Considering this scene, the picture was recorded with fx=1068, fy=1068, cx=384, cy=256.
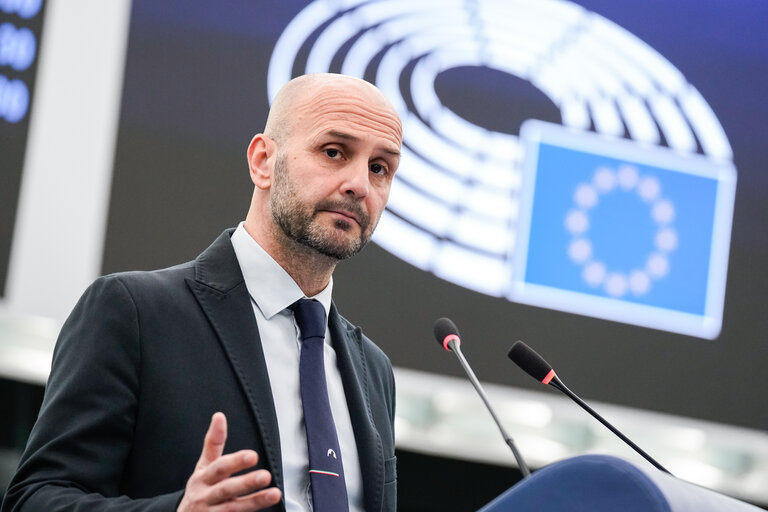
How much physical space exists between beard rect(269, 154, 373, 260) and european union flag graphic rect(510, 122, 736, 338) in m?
2.26

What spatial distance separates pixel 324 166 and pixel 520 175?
2330 mm

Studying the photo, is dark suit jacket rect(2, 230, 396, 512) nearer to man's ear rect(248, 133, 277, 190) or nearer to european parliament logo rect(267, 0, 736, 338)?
man's ear rect(248, 133, 277, 190)

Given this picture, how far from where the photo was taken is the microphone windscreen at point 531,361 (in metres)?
1.99

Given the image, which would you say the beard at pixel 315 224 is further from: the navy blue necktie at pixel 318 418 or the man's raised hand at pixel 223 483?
the man's raised hand at pixel 223 483

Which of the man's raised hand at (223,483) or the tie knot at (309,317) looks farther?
the tie knot at (309,317)

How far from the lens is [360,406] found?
1.91 metres

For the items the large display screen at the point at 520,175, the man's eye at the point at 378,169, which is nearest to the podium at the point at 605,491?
the man's eye at the point at 378,169

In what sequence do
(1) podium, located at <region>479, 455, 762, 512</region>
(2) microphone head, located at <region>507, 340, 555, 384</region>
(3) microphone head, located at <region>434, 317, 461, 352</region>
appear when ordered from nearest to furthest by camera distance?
A: 1. (1) podium, located at <region>479, 455, 762, 512</region>
2. (2) microphone head, located at <region>507, 340, 555, 384</region>
3. (3) microphone head, located at <region>434, 317, 461, 352</region>

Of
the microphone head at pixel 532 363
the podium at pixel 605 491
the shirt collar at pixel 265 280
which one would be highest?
the shirt collar at pixel 265 280

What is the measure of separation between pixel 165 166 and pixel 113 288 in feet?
7.23

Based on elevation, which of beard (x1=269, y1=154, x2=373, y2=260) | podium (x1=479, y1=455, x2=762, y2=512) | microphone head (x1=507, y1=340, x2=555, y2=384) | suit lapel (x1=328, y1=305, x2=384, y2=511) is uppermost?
beard (x1=269, y1=154, x2=373, y2=260)

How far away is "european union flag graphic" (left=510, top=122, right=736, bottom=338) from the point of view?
417 cm

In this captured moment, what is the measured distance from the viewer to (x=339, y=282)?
12.9 feet

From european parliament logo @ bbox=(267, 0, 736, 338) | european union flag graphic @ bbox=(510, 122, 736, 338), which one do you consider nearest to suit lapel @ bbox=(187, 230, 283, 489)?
european parliament logo @ bbox=(267, 0, 736, 338)
